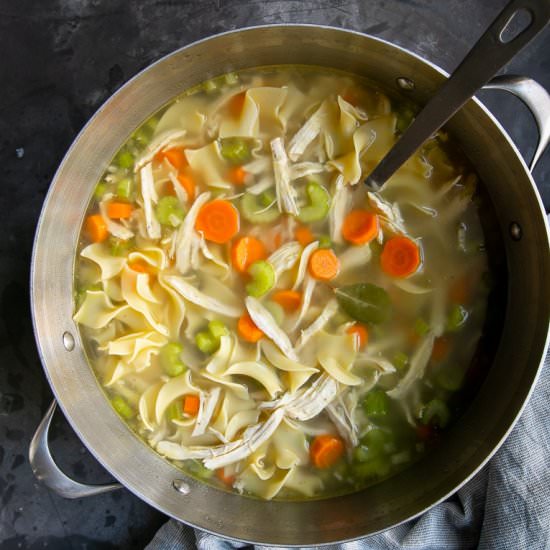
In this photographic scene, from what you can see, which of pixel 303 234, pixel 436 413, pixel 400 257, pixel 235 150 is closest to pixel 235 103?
pixel 235 150

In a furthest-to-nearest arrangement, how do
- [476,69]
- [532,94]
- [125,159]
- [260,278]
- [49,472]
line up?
[125,159], [260,278], [49,472], [532,94], [476,69]

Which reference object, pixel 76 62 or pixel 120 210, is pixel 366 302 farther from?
pixel 76 62

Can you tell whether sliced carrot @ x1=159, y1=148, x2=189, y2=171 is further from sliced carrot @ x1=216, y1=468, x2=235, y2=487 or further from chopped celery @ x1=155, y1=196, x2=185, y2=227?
sliced carrot @ x1=216, y1=468, x2=235, y2=487

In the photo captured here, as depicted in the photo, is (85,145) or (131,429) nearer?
(85,145)

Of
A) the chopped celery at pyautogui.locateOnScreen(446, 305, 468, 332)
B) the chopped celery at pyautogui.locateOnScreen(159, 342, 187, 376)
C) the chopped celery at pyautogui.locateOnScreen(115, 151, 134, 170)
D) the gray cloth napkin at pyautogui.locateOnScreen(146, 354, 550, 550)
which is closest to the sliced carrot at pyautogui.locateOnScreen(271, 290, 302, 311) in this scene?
the chopped celery at pyautogui.locateOnScreen(159, 342, 187, 376)

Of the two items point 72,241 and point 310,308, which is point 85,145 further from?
point 310,308

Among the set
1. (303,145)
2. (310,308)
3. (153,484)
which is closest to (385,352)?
(310,308)
